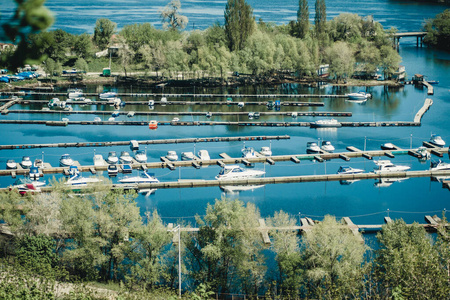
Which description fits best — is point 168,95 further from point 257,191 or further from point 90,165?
point 257,191

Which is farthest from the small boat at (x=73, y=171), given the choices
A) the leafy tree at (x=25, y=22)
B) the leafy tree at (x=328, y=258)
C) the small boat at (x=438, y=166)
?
the leafy tree at (x=25, y=22)

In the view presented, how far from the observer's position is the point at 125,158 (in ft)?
105

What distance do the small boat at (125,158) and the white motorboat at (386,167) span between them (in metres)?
12.9

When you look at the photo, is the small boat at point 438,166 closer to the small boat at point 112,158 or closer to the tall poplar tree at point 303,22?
the small boat at point 112,158

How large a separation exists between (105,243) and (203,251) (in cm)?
341

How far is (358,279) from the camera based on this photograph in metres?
16.0

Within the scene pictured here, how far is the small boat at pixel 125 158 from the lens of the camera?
3200 cm

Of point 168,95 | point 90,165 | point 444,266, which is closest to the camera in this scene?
point 444,266

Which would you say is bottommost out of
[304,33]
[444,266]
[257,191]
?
[257,191]

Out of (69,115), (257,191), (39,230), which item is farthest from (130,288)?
(69,115)

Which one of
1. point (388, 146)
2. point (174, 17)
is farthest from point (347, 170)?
point (174, 17)

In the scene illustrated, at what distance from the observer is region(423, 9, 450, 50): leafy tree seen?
217 feet

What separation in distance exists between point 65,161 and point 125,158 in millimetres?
3137

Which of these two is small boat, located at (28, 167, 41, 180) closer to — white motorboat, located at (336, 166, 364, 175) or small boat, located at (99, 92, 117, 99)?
white motorboat, located at (336, 166, 364, 175)
